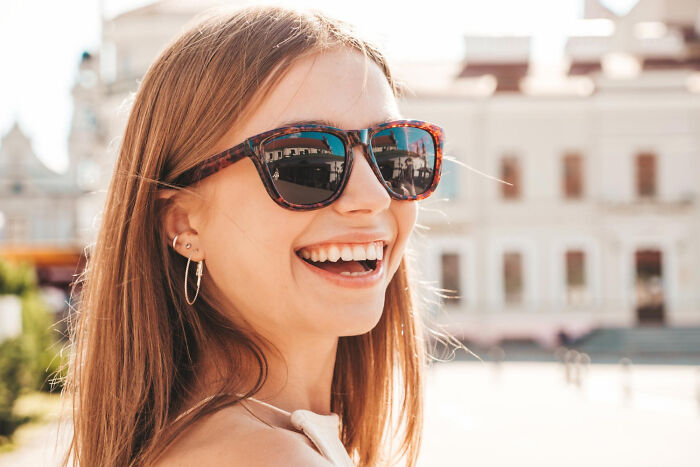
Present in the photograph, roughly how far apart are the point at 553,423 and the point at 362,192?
11.3 m

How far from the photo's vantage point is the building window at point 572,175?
92.8ft

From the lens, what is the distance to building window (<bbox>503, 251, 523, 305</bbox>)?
27844 mm

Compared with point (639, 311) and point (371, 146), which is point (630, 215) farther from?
point (371, 146)

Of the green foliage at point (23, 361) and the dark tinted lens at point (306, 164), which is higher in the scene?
the dark tinted lens at point (306, 164)

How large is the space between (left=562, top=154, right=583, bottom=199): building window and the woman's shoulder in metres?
28.4

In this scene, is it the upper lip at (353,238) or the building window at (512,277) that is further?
the building window at (512,277)

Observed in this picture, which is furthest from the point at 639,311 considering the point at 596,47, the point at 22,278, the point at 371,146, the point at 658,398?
the point at 371,146

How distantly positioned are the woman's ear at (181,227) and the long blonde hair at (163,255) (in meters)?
0.02

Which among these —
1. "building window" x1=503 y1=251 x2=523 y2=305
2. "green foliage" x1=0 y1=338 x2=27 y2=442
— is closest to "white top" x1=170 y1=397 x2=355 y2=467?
"green foliage" x1=0 y1=338 x2=27 y2=442

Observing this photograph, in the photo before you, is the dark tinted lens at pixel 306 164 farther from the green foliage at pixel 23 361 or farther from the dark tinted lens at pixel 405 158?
the green foliage at pixel 23 361

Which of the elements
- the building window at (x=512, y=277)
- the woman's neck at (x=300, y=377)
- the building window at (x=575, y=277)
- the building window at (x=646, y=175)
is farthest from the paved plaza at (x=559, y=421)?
the building window at (x=646, y=175)

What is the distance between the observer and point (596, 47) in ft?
94.9

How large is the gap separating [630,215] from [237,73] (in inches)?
1123

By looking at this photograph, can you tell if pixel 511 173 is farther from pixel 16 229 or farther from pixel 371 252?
pixel 371 252
